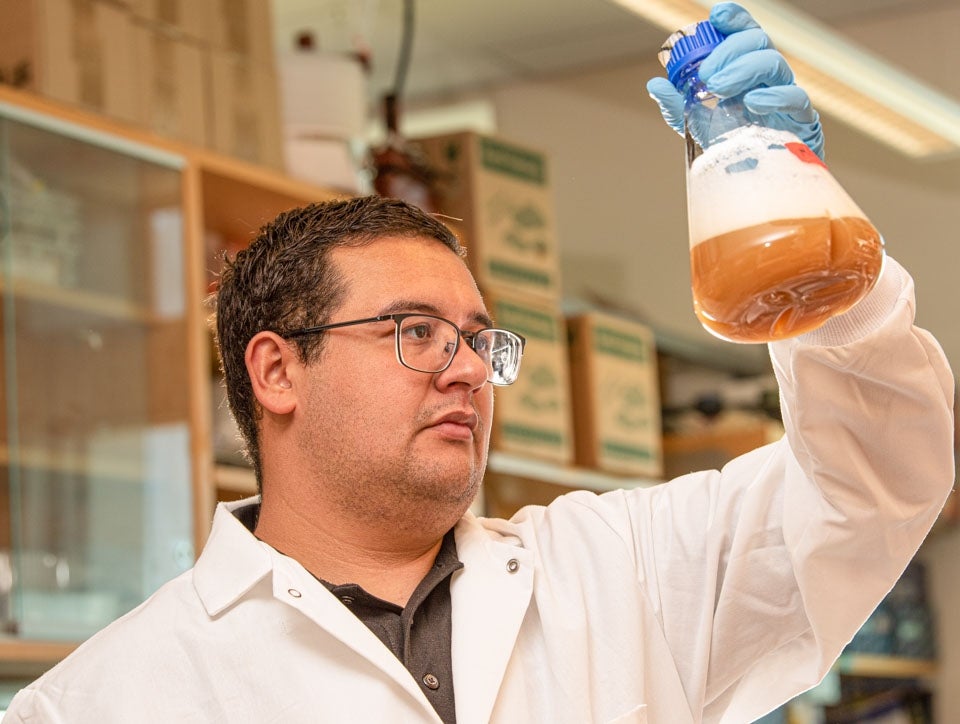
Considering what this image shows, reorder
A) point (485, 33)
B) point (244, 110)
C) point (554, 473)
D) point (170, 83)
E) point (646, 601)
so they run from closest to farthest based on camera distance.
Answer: point (646, 601) → point (170, 83) → point (244, 110) → point (554, 473) → point (485, 33)

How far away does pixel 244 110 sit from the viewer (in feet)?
10.4

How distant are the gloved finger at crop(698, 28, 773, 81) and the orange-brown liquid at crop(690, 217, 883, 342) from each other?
149 millimetres

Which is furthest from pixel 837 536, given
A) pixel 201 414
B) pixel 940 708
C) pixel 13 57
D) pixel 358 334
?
pixel 940 708

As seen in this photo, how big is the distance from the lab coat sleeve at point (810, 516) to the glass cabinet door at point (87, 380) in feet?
4.75

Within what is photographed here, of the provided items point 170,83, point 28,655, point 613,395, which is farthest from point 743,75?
point 613,395

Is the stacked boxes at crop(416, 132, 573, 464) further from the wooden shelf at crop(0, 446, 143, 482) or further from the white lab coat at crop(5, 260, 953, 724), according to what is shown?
the white lab coat at crop(5, 260, 953, 724)

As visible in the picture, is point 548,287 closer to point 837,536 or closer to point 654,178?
point 654,178

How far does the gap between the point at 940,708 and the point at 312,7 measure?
3.11 metres

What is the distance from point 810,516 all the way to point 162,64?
80.6 inches

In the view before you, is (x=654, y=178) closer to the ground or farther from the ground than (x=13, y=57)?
farther from the ground

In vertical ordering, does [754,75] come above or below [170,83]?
below

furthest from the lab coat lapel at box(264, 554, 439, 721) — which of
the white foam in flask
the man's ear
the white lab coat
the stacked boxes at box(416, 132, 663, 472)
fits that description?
the stacked boxes at box(416, 132, 663, 472)

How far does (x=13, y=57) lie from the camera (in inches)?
108

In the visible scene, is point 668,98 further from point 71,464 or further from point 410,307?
point 71,464
